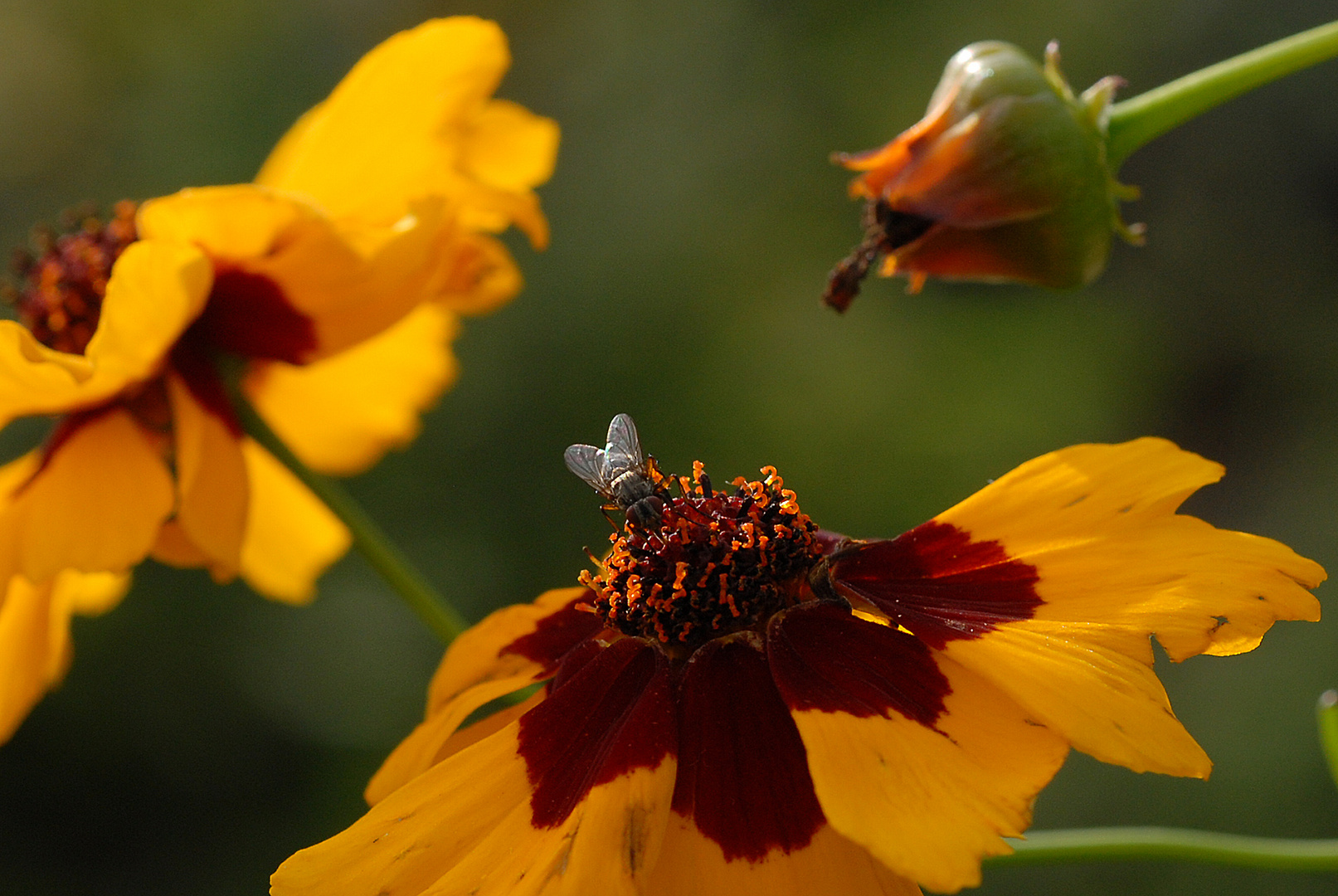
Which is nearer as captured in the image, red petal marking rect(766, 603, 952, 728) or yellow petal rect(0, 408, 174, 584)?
red petal marking rect(766, 603, 952, 728)

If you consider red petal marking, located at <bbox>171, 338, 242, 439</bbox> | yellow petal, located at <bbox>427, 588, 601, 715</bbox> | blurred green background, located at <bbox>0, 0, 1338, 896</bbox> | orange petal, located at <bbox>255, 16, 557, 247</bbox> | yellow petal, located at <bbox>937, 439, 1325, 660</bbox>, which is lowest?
blurred green background, located at <bbox>0, 0, 1338, 896</bbox>

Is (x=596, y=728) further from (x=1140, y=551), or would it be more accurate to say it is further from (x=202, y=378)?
(x=202, y=378)

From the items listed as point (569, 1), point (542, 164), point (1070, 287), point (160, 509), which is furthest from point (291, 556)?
point (569, 1)

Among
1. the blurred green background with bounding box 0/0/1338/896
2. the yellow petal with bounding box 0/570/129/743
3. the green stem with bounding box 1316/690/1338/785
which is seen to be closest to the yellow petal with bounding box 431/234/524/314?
the yellow petal with bounding box 0/570/129/743

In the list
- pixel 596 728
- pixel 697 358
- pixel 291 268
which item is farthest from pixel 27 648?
pixel 697 358

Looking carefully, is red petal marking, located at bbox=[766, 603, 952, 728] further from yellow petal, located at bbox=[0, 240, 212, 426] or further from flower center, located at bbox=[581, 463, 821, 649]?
yellow petal, located at bbox=[0, 240, 212, 426]

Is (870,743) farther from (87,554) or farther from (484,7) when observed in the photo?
(484,7)
